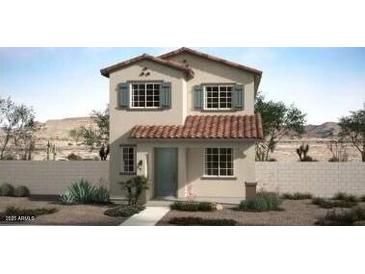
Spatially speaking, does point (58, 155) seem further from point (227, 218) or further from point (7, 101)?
point (227, 218)

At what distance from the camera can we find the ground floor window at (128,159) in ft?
75.5

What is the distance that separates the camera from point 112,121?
22969 millimetres

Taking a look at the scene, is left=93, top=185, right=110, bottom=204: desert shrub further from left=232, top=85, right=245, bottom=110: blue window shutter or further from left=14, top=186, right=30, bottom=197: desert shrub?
left=232, top=85, right=245, bottom=110: blue window shutter

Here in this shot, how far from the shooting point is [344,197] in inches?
925

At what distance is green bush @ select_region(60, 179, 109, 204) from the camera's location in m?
21.9

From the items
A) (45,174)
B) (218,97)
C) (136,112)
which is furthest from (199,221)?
(45,174)

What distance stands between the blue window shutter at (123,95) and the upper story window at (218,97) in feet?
12.3

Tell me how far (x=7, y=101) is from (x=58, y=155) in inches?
738

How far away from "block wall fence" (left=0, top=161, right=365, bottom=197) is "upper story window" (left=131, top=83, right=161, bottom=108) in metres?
4.32

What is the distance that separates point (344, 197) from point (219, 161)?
244 inches

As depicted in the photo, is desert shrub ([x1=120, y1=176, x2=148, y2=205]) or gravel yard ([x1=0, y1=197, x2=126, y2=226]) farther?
desert shrub ([x1=120, y1=176, x2=148, y2=205])

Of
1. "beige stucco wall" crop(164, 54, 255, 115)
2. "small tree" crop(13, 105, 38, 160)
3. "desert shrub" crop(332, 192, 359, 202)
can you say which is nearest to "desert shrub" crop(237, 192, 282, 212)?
"desert shrub" crop(332, 192, 359, 202)
